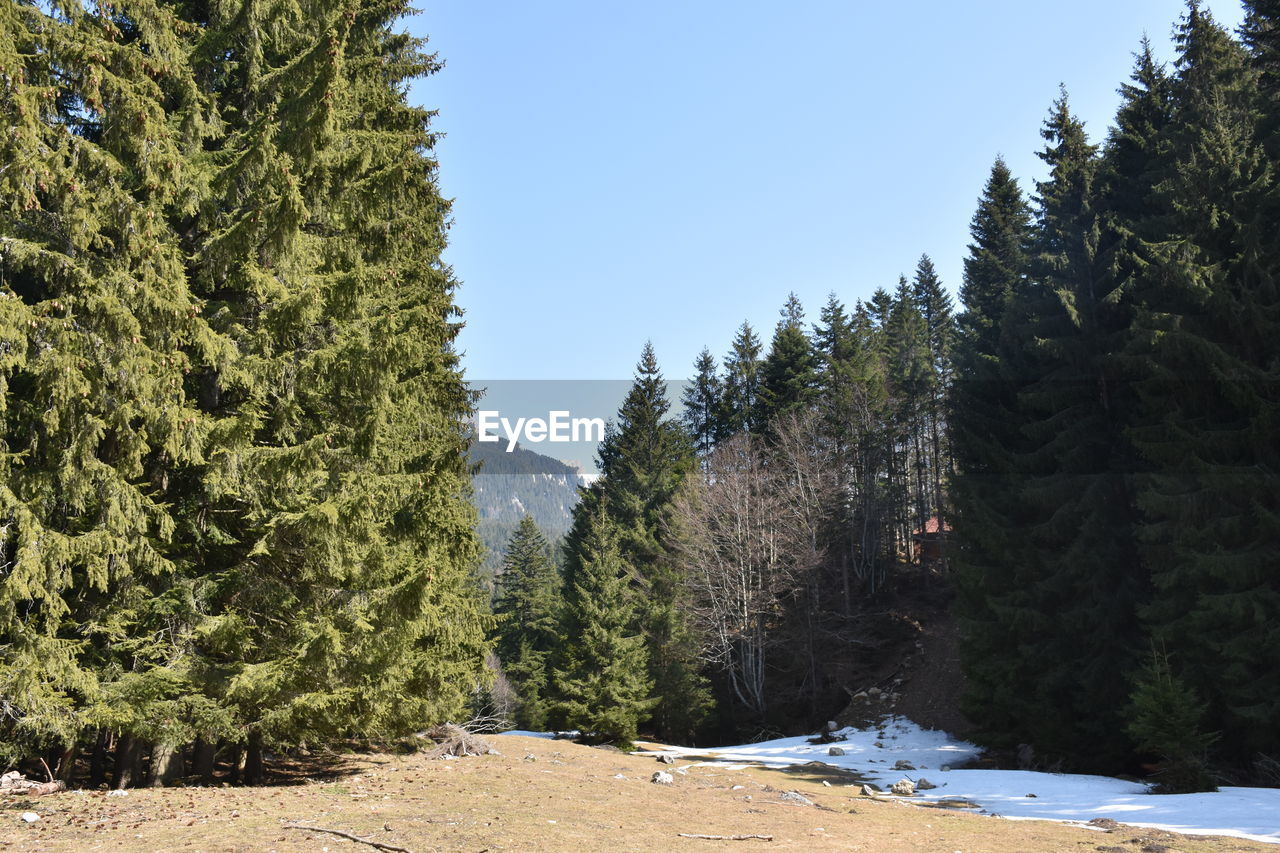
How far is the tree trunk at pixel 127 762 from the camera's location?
28.3 feet

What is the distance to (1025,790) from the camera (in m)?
14.3

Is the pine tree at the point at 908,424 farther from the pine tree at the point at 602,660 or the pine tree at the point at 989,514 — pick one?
the pine tree at the point at 602,660

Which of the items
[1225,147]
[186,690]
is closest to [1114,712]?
[1225,147]

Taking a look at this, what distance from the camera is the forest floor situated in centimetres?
645

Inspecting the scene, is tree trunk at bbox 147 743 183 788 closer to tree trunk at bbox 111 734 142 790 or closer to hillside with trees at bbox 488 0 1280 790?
tree trunk at bbox 111 734 142 790

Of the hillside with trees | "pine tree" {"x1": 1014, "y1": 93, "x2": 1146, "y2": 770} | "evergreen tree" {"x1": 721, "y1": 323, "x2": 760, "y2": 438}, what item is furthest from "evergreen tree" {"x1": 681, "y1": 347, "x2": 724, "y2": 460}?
"pine tree" {"x1": 1014, "y1": 93, "x2": 1146, "y2": 770}

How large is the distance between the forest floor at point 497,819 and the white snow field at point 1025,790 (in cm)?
121

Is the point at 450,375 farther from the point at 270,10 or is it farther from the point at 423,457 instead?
the point at 270,10

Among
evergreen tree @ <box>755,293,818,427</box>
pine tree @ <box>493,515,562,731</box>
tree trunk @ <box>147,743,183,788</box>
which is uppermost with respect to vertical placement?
evergreen tree @ <box>755,293,818,427</box>

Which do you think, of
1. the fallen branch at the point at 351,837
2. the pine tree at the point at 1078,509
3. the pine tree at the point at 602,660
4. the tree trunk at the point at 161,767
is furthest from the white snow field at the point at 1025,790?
the tree trunk at the point at 161,767

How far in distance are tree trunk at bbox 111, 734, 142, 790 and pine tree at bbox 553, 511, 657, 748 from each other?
57.9ft

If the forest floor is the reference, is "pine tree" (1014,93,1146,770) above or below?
above

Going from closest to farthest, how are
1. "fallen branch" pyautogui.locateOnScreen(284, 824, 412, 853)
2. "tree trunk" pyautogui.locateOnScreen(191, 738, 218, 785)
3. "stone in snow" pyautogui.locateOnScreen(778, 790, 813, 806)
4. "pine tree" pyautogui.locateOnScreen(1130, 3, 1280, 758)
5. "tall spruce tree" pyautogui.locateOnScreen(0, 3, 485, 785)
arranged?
"fallen branch" pyautogui.locateOnScreen(284, 824, 412, 853), "tall spruce tree" pyautogui.locateOnScreen(0, 3, 485, 785), "tree trunk" pyautogui.locateOnScreen(191, 738, 218, 785), "stone in snow" pyautogui.locateOnScreen(778, 790, 813, 806), "pine tree" pyautogui.locateOnScreen(1130, 3, 1280, 758)

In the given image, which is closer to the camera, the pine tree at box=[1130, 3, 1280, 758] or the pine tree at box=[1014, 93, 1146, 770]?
the pine tree at box=[1130, 3, 1280, 758]
